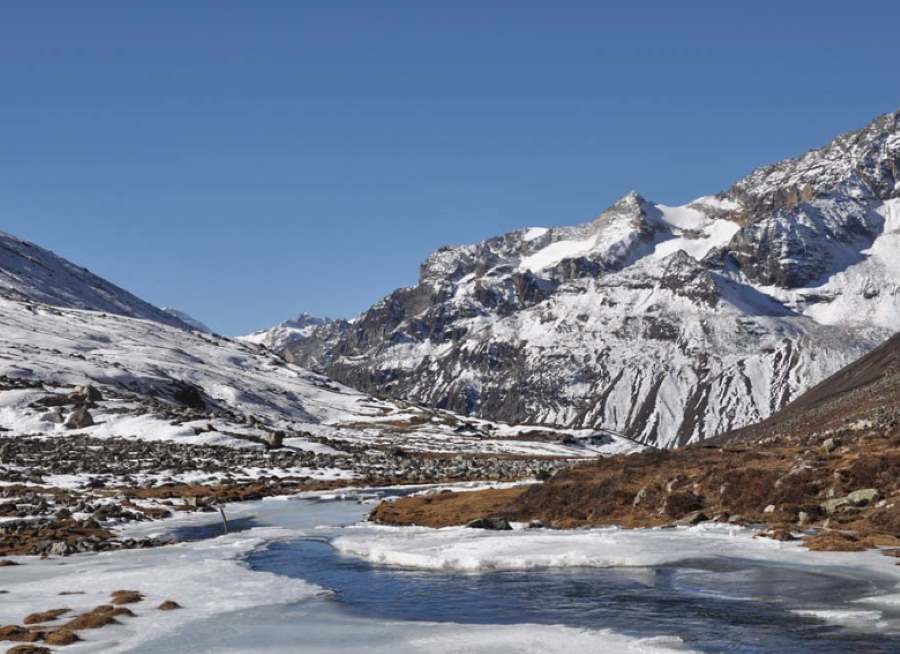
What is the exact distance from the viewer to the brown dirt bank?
37.3 metres

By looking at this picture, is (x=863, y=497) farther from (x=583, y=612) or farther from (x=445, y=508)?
(x=445, y=508)

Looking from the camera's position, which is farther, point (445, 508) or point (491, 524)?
point (445, 508)

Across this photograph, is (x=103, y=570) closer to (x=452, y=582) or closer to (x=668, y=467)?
(x=452, y=582)

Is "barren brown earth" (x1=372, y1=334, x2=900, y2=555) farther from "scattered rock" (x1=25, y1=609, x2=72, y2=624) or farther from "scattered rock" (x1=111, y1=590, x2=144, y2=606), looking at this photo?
"scattered rock" (x1=25, y1=609, x2=72, y2=624)

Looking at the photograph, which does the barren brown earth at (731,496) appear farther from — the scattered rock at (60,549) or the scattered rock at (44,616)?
the scattered rock at (44,616)

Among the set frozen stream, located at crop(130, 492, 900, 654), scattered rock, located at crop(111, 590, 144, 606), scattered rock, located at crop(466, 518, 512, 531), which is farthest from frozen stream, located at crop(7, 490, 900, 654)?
scattered rock, located at crop(466, 518, 512, 531)

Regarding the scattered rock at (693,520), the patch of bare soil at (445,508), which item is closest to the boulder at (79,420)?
the patch of bare soil at (445,508)

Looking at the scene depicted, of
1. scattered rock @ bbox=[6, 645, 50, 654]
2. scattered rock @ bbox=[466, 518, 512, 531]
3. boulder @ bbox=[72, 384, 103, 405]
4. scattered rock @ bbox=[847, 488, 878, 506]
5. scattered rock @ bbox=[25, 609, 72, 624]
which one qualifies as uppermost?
boulder @ bbox=[72, 384, 103, 405]

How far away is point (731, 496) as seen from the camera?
44438 mm

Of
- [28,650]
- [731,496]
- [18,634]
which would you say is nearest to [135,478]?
[731,496]

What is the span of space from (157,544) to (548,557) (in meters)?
22.6

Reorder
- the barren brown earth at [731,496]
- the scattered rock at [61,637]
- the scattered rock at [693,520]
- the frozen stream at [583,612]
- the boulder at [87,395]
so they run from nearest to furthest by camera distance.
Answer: the frozen stream at [583,612] < the scattered rock at [61,637] < the barren brown earth at [731,496] < the scattered rock at [693,520] < the boulder at [87,395]

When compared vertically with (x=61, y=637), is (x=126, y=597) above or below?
above

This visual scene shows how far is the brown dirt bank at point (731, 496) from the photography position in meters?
37.3
